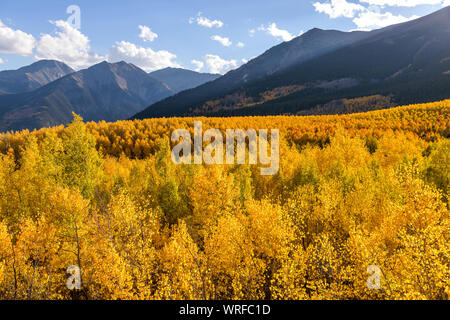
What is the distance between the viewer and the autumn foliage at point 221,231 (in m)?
16.5

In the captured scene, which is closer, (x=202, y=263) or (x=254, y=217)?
(x=202, y=263)

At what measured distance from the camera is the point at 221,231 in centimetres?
2108

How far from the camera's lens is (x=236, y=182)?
36781mm

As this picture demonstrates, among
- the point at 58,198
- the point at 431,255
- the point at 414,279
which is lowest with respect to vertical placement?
the point at 414,279

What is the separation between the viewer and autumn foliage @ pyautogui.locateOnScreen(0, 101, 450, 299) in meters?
16.5

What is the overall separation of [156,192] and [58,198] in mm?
14079

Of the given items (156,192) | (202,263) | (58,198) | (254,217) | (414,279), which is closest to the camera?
(414,279)

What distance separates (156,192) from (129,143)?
7784 cm
